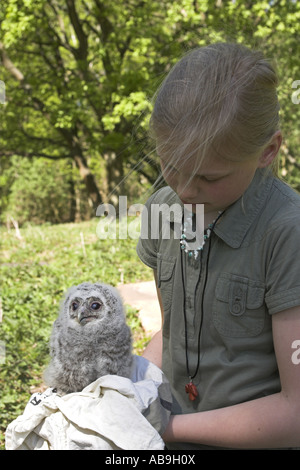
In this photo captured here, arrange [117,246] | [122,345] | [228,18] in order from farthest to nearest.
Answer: [228,18] → [117,246] → [122,345]

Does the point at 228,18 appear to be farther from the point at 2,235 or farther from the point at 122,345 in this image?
the point at 122,345

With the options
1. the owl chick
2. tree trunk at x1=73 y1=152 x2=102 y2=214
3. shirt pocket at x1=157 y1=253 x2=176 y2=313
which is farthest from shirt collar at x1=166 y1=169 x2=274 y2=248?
tree trunk at x1=73 y1=152 x2=102 y2=214

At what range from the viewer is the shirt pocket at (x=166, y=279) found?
5.57 ft

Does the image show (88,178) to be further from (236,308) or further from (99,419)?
(99,419)

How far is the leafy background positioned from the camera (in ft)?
17.0

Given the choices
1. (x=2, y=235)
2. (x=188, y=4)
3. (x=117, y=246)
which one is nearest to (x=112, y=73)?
(x=188, y=4)

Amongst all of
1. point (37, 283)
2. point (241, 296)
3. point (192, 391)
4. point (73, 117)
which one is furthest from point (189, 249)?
point (73, 117)

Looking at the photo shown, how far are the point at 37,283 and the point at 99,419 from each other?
5.51m

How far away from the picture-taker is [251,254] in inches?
56.7

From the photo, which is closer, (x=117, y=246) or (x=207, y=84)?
(x=207, y=84)

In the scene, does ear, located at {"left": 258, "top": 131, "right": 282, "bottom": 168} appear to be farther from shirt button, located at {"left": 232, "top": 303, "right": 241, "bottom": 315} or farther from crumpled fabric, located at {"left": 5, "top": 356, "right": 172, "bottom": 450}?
crumpled fabric, located at {"left": 5, "top": 356, "right": 172, "bottom": 450}

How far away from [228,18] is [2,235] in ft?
25.6

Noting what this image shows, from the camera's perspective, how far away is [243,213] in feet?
4.87

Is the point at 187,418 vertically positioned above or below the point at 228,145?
below
